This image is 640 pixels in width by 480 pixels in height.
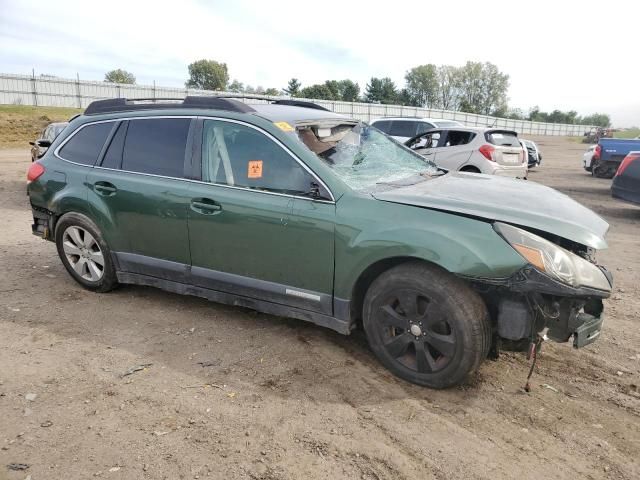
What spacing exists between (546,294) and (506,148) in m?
8.86

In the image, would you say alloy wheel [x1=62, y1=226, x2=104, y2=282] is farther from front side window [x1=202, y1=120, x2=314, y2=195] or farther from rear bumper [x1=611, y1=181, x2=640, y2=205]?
rear bumper [x1=611, y1=181, x2=640, y2=205]

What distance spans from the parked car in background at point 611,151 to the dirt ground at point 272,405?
35.0 ft

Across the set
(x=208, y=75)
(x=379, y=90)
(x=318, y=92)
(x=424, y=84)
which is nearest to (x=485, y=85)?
(x=424, y=84)

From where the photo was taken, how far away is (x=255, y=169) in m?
3.72

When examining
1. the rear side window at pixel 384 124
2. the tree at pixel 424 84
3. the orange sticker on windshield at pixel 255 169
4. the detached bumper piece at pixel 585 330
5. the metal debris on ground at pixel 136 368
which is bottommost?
the metal debris on ground at pixel 136 368

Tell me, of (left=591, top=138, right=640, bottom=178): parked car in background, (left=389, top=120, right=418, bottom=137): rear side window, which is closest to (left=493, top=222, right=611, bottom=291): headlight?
(left=389, top=120, right=418, bottom=137): rear side window

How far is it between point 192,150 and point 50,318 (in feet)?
6.31

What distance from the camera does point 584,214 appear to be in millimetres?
3455

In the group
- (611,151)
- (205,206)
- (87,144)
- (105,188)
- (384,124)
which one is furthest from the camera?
(384,124)

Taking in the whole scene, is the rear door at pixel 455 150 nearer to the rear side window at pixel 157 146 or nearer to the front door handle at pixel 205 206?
the rear side window at pixel 157 146

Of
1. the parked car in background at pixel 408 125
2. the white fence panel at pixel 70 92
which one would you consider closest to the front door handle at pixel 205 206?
the parked car in background at pixel 408 125

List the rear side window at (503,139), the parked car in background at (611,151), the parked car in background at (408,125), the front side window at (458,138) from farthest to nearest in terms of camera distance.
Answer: the parked car in background at (408,125) < the parked car in background at (611,151) < the front side window at (458,138) < the rear side window at (503,139)

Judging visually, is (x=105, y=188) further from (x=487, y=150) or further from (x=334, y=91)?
(x=334, y=91)

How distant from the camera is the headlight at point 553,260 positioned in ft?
9.28
